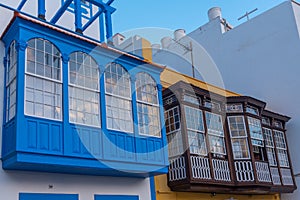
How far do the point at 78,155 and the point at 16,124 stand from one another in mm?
1573

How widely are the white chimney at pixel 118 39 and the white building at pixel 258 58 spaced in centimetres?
332

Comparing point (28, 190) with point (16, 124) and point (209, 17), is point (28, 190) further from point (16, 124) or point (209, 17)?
point (209, 17)

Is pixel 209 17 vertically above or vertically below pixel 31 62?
above

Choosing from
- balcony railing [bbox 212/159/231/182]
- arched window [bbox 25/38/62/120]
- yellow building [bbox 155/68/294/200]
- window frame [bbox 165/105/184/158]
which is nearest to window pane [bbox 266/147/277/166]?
yellow building [bbox 155/68/294/200]

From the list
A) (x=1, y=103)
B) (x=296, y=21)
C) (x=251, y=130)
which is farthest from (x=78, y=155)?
(x=296, y=21)

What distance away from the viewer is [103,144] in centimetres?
922

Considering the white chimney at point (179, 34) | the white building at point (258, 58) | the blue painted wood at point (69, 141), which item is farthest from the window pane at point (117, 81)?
the white chimney at point (179, 34)

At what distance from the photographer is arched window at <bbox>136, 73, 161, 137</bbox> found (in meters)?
10.7

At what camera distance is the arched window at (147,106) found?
10.7 metres

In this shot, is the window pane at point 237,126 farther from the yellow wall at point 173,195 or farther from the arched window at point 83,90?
the arched window at point 83,90

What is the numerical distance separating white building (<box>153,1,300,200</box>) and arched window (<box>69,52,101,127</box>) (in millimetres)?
9951

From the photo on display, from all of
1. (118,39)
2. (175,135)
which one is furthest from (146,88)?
(118,39)

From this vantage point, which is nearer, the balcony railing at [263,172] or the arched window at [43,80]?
the arched window at [43,80]

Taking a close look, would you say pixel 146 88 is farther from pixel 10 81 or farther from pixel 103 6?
pixel 10 81
